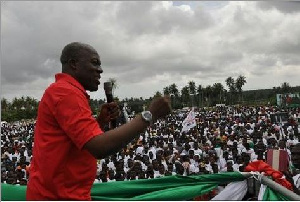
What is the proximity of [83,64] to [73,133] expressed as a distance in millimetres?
356

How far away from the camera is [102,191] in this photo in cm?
252

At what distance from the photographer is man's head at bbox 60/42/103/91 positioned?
70.4 inches

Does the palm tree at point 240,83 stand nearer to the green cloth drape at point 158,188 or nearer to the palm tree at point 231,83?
the palm tree at point 231,83

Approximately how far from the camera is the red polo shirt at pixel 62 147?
5.17 ft

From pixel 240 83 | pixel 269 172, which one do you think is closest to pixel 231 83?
pixel 240 83

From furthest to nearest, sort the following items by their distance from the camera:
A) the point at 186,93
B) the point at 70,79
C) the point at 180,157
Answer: the point at 186,93 < the point at 180,157 < the point at 70,79

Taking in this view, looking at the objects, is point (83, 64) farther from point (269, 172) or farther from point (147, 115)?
point (269, 172)

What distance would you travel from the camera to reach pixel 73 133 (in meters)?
1.56

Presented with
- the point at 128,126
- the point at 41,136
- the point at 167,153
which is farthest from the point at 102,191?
the point at 167,153

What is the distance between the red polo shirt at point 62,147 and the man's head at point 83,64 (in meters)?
0.07

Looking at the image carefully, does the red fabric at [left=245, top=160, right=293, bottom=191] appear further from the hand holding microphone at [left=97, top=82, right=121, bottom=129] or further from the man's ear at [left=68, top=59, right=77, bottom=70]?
the man's ear at [left=68, top=59, right=77, bottom=70]

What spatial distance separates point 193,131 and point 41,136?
50.8 ft

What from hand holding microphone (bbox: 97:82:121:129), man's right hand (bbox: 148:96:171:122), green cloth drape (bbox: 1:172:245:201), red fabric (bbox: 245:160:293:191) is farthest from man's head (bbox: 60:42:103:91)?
red fabric (bbox: 245:160:293:191)

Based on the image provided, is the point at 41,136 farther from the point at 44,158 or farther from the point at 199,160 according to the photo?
the point at 199,160
